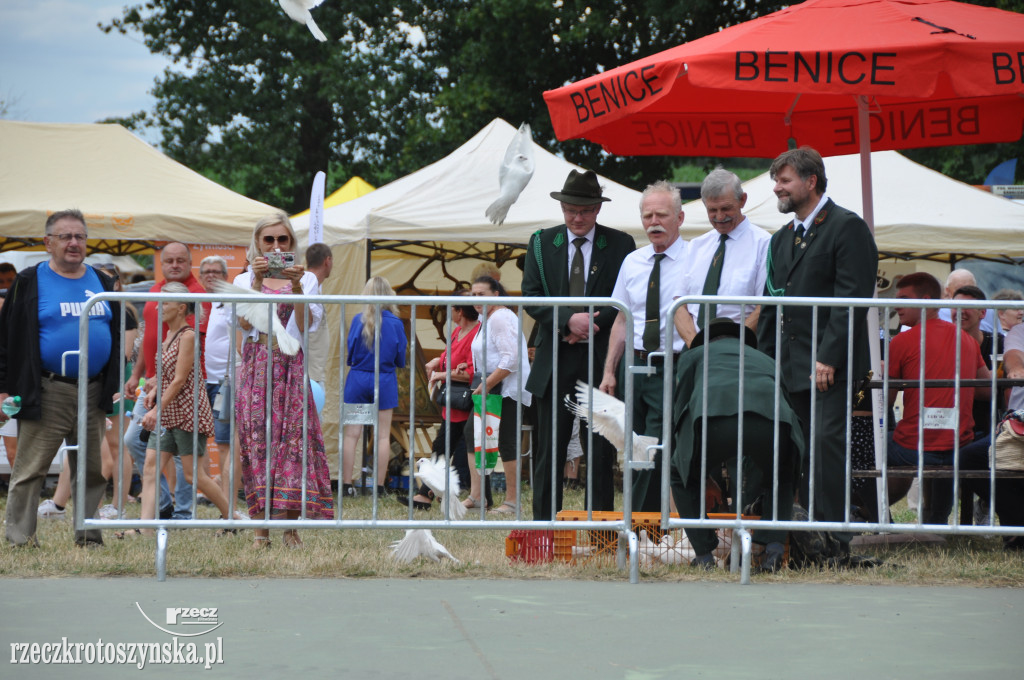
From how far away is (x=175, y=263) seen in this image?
790 cm

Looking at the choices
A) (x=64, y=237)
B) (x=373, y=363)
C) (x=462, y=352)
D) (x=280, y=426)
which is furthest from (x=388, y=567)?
(x=373, y=363)

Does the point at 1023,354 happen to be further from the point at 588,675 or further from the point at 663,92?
the point at 588,675

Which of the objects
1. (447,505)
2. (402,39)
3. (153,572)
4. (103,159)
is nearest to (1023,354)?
(447,505)

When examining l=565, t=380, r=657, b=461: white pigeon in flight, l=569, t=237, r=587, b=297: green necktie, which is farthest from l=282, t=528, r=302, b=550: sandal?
l=569, t=237, r=587, b=297: green necktie

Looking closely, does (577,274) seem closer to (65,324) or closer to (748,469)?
(748,469)

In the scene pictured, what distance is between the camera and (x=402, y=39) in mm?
30625

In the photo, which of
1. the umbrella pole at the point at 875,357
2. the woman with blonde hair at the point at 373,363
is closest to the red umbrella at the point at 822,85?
the umbrella pole at the point at 875,357

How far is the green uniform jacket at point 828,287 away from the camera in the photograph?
5652mm

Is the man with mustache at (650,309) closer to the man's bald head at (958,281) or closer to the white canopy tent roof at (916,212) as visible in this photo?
the man's bald head at (958,281)

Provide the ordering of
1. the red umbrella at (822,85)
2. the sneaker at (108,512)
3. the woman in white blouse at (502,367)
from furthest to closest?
the sneaker at (108,512)
the woman in white blouse at (502,367)
the red umbrella at (822,85)

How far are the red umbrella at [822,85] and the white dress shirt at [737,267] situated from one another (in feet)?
2.43

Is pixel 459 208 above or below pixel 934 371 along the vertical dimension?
above

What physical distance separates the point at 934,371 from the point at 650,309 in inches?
76.2

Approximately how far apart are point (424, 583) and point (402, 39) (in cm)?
2695
